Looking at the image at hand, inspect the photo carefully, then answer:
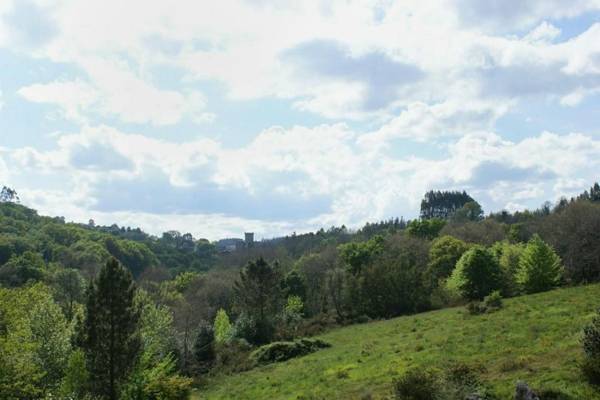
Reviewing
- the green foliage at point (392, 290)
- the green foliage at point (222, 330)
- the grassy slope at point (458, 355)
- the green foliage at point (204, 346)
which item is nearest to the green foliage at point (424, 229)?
the green foliage at point (392, 290)

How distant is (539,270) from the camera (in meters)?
56.6

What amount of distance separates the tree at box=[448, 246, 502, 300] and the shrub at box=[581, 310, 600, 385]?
41.6 meters

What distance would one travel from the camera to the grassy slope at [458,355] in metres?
22.5

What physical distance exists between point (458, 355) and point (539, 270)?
104 feet

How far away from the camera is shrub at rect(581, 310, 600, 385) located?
18969mm

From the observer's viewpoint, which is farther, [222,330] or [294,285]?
[294,285]

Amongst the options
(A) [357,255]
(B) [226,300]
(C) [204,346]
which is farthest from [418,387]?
(B) [226,300]

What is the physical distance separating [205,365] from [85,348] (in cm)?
2153

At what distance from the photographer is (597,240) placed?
56.7 m

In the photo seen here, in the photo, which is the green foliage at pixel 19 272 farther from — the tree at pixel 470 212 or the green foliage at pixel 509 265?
the tree at pixel 470 212

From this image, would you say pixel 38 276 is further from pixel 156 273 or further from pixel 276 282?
pixel 276 282

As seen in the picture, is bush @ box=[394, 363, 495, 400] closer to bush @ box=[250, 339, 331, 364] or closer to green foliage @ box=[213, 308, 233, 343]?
bush @ box=[250, 339, 331, 364]

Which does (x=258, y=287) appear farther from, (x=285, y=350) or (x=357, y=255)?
(x=357, y=255)

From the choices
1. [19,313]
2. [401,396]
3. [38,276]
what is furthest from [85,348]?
[38,276]
